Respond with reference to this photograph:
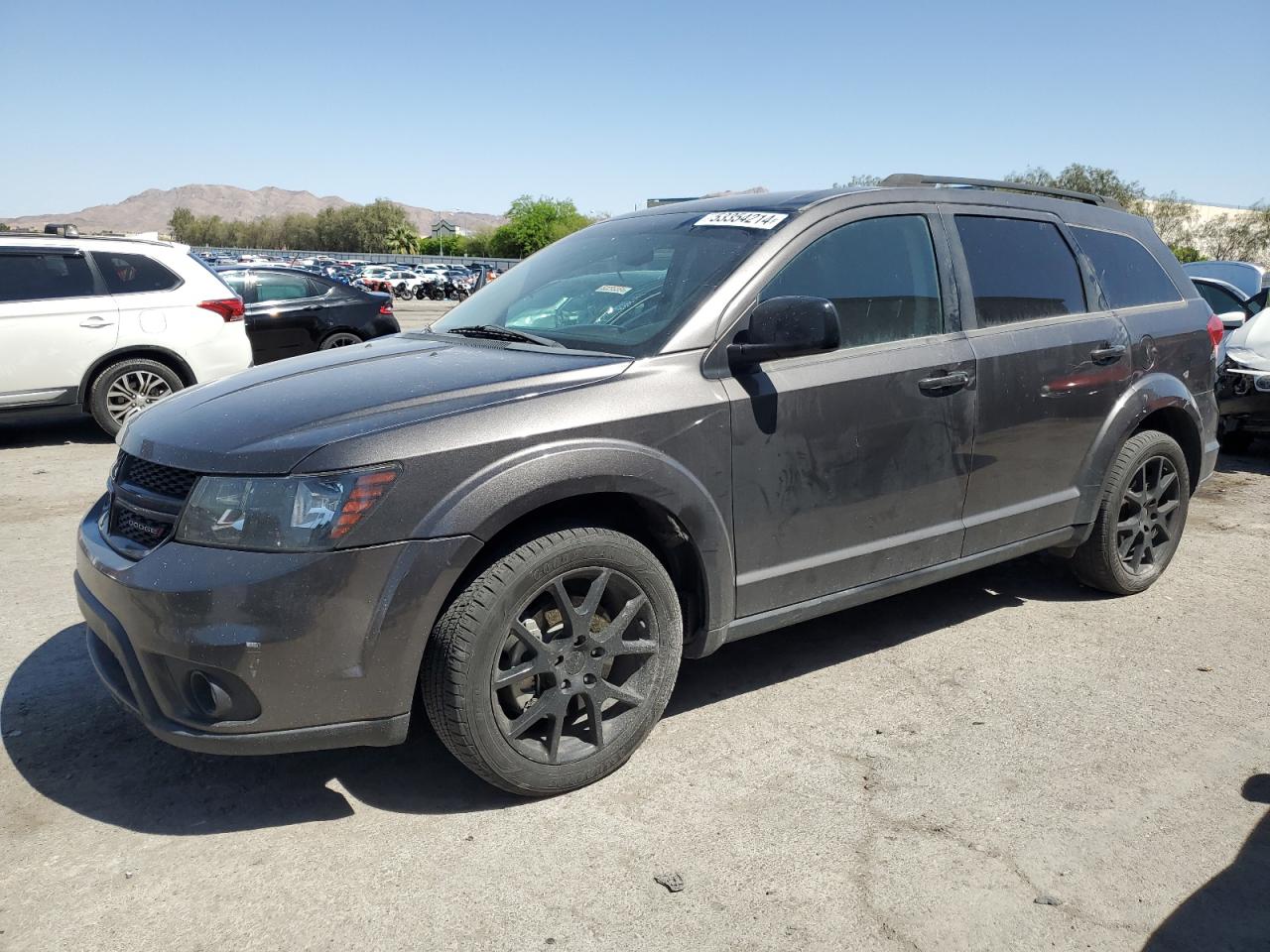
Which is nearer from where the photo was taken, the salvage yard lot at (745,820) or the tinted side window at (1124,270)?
the salvage yard lot at (745,820)

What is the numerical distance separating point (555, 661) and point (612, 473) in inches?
22.2

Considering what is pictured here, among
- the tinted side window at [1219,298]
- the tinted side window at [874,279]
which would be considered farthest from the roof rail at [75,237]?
the tinted side window at [1219,298]

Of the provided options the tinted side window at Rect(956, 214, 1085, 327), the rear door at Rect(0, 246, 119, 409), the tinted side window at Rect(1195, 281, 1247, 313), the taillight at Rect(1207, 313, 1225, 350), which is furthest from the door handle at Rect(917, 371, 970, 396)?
the tinted side window at Rect(1195, 281, 1247, 313)

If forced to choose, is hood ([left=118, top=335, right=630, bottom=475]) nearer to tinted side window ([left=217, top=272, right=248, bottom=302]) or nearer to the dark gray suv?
the dark gray suv

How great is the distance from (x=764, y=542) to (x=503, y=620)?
976 millimetres

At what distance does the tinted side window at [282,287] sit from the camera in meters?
11.7

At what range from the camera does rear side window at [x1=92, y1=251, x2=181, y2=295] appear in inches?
341

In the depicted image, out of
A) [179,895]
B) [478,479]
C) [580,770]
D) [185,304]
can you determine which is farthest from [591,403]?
[185,304]

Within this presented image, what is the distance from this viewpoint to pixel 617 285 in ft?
12.5

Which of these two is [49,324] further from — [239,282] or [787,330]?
[787,330]

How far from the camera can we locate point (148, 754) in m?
3.34

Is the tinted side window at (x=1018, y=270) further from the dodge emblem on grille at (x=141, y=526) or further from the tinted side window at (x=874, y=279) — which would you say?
the dodge emblem on grille at (x=141, y=526)

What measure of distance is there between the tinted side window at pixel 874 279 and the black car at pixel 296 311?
→ 878 cm

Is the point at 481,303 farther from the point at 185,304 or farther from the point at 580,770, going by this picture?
the point at 185,304
